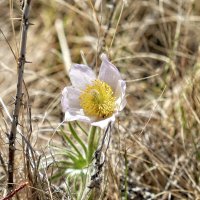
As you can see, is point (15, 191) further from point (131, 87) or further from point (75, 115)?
point (131, 87)

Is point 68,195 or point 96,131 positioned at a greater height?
point 96,131

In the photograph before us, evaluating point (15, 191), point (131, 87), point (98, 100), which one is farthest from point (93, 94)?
point (131, 87)

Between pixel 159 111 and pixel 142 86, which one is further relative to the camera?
pixel 142 86

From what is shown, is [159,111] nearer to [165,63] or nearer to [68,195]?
[165,63]

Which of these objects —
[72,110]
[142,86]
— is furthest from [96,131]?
[142,86]

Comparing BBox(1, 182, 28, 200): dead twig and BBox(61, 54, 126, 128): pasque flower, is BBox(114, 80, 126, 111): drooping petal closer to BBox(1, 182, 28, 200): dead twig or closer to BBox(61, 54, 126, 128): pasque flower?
BBox(61, 54, 126, 128): pasque flower

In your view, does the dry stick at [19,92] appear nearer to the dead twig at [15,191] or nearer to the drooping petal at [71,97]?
the dead twig at [15,191]

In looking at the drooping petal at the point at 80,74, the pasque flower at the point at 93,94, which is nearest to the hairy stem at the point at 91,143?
the pasque flower at the point at 93,94

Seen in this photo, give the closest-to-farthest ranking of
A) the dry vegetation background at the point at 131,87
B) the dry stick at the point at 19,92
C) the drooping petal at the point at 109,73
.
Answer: the dry stick at the point at 19,92 → the drooping petal at the point at 109,73 → the dry vegetation background at the point at 131,87
